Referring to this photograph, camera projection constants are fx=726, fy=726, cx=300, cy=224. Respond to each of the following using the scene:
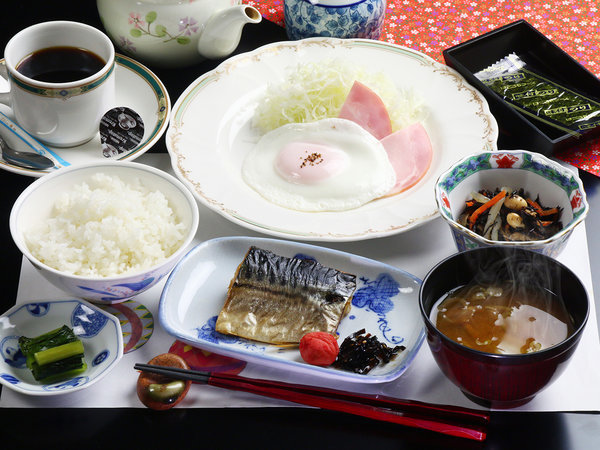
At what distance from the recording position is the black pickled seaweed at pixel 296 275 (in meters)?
1.96

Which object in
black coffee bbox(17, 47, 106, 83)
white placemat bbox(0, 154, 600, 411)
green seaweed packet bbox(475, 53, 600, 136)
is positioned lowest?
white placemat bbox(0, 154, 600, 411)

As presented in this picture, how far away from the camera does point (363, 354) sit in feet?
5.98

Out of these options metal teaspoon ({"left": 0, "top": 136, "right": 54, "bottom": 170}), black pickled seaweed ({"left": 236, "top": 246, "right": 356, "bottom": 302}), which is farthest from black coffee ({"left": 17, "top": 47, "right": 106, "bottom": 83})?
black pickled seaweed ({"left": 236, "top": 246, "right": 356, "bottom": 302})

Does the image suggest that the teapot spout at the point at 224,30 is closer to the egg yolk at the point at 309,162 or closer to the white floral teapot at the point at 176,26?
the white floral teapot at the point at 176,26

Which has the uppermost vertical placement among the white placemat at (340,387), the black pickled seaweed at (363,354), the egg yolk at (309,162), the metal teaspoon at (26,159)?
the egg yolk at (309,162)

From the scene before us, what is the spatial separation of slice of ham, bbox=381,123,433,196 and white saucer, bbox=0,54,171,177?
30.8 inches

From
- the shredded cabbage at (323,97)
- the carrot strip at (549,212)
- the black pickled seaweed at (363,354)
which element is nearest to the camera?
the black pickled seaweed at (363,354)

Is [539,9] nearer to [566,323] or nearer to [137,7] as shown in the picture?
[137,7]

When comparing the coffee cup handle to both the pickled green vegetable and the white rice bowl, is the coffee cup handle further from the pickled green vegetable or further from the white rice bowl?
the pickled green vegetable

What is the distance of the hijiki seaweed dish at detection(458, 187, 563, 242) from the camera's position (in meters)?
2.04

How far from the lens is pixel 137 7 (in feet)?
8.59

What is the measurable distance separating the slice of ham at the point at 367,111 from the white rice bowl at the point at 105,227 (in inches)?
31.7

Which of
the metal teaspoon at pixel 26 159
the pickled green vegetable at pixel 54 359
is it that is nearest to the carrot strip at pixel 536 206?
the pickled green vegetable at pixel 54 359

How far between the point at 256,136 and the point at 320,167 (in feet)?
1.12
